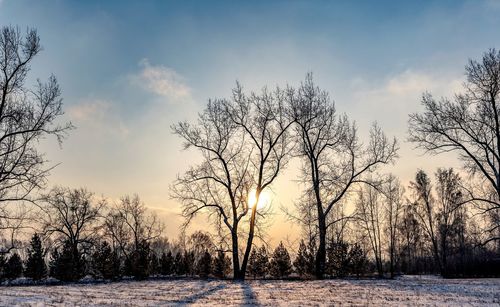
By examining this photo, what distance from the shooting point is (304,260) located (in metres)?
42.8

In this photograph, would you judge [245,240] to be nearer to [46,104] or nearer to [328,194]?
[328,194]

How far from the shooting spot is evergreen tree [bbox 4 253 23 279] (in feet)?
157

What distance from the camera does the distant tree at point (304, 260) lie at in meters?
40.7

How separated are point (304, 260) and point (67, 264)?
2664cm

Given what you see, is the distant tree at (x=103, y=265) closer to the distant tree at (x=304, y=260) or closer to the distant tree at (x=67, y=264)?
the distant tree at (x=67, y=264)

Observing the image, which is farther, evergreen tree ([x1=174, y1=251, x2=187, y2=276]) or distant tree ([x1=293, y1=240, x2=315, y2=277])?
evergreen tree ([x1=174, y1=251, x2=187, y2=276])

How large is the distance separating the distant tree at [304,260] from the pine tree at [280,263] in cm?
96

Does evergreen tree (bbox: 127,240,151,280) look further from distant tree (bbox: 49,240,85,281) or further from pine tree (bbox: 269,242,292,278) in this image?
pine tree (bbox: 269,242,292,278)

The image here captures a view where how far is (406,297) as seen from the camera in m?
14.0

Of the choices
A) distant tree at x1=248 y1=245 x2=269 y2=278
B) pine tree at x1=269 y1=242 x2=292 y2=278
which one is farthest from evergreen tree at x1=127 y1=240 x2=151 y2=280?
pine tree at x1=269 y1=242 x2=292 y2=278

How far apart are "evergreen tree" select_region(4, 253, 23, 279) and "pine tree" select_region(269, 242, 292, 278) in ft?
104

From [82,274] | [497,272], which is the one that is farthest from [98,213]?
[497,272]

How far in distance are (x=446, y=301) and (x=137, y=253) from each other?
131ft

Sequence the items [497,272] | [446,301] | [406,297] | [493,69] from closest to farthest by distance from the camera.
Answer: [446,301]
[406,297]
[493,69]
[497,272]
